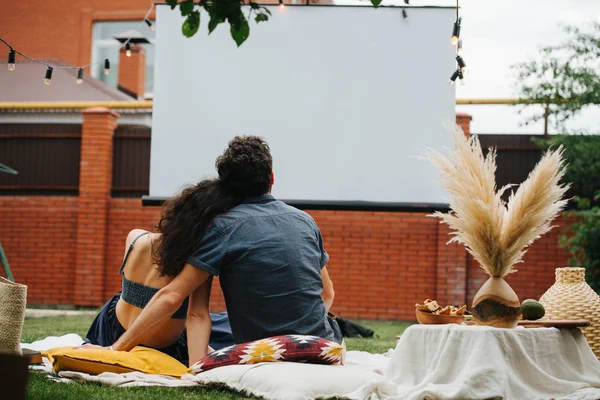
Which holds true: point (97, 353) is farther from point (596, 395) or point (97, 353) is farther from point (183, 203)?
point (596, 395)

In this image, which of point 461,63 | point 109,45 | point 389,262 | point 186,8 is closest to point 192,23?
point 186,8

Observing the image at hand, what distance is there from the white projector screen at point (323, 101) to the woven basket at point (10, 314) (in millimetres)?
4619

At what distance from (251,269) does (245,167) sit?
0.43 metres

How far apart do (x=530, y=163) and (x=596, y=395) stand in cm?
663

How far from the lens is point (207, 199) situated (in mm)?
3256

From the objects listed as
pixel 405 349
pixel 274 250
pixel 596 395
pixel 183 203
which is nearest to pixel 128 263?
pixel 183 203

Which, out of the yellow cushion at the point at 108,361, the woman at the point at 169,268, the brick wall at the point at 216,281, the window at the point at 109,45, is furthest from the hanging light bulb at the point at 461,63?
the window at the point at 109,45

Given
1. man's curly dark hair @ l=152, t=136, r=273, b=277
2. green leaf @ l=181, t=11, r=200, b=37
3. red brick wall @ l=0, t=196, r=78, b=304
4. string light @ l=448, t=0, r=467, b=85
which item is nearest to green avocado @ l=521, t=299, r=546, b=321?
man's curly dark hair @ l=152, t=136, r=273, b=277

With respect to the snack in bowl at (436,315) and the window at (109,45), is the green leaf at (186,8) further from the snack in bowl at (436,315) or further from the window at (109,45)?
the window at (109,45)

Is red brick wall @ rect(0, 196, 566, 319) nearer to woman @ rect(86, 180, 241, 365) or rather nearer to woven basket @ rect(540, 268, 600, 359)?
woven basket @ rect(540, 268, 600, 359)

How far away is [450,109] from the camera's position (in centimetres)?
742

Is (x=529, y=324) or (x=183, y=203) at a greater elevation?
(x=183, y=203)

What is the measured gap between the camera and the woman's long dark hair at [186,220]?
10.3ft

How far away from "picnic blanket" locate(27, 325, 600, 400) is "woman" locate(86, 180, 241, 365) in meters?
0.38
